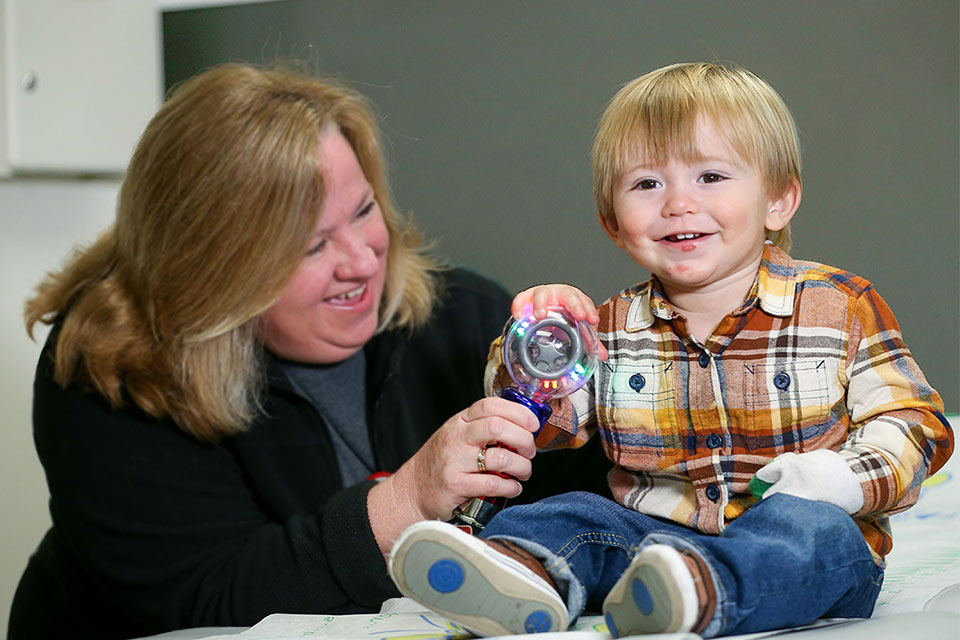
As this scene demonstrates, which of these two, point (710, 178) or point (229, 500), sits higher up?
point (710, 178)

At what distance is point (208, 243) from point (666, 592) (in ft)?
2.82

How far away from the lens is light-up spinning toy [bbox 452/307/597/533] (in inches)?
42.1

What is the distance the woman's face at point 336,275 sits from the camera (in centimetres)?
144

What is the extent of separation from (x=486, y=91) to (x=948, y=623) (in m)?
1.05

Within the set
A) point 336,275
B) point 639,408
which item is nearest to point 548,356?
point 639,408

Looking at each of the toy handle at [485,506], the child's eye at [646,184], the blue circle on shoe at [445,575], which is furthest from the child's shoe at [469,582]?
the child's eye at [646,184]

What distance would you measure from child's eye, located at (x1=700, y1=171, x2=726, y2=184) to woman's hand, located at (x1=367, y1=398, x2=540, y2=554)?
297mm

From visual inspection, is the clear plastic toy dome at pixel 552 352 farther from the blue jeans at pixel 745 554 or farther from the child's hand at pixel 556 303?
the blue jeans at pixel 745 554

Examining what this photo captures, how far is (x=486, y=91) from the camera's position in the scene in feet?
5.41

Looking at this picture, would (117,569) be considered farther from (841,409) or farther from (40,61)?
(40,61)

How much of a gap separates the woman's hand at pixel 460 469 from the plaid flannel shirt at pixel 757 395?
0.06 metres

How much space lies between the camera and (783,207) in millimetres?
1102

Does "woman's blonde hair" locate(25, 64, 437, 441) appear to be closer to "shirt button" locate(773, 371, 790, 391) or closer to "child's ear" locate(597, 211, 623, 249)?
"child's ear" locate(597, 211, 623, 249)

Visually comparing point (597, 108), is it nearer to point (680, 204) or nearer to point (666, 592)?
point (680, 204)
